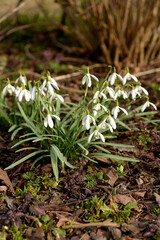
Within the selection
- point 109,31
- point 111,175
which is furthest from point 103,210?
point 109,31

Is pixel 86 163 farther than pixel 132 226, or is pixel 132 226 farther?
pixel 86 163

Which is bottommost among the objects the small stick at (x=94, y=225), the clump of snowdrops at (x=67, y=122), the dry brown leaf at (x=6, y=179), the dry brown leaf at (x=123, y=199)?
the small stick at (x=94, y=225)

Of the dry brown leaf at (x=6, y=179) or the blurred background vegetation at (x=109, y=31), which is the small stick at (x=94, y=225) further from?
the blurred background vegetation at (x=109, y=31)

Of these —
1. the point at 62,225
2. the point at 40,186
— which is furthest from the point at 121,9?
the point at 62,225

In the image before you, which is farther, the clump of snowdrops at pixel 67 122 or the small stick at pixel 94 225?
the clump of snowdrops at pixel 67 122

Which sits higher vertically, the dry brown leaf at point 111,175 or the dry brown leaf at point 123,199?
the dry brown leaf at point 111,175

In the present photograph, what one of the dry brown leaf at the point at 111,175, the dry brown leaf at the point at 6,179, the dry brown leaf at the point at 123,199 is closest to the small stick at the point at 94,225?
the dry brown leaf at the point at 123,199

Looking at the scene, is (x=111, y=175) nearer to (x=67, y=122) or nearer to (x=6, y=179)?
(x=67, y=122)

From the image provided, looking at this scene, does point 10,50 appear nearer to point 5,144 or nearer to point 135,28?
point 135,28
